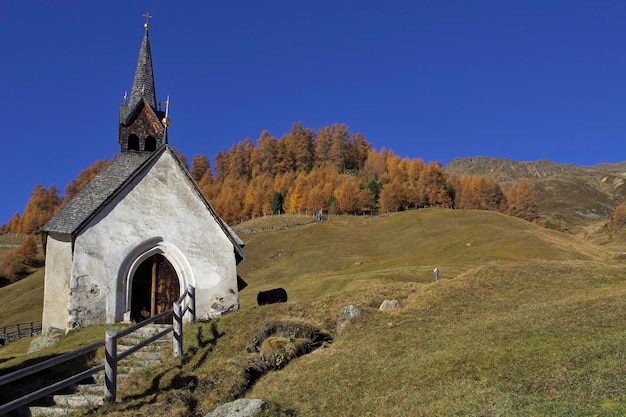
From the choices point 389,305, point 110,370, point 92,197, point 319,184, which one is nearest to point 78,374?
point 110,370

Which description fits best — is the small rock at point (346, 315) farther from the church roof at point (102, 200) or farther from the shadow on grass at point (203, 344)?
the church roof at point (102, 200)

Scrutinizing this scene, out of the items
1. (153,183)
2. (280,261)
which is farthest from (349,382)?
(280,261)

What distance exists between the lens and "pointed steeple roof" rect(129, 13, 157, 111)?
27.7m

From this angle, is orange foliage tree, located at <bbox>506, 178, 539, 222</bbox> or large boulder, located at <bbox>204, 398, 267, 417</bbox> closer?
large boulder, located at <bbox>204, 398, 267, 417</bbox>


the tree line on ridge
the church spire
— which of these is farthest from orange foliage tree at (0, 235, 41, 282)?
the church spire

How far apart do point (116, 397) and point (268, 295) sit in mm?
12478

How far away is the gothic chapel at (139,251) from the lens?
62.2 ft

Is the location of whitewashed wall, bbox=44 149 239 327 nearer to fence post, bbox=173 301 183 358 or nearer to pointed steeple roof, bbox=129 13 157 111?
fence post, bbox=173 301 183 358

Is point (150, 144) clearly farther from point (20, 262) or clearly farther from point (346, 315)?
point (20, 262)

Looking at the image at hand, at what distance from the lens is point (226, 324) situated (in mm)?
16297

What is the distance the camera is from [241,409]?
921 cm

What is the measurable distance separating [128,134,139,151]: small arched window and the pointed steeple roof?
1.54 m

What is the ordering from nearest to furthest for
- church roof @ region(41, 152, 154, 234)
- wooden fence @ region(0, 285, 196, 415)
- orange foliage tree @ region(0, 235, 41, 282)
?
1. wooden fence @ region(0, 285, 196, 415)
2. church roof @ region(41, 152, 154, 234)
3. orange foliage tree @ region(0, 235, 41, 282)

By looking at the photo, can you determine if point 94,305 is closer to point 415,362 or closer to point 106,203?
point 106,203
